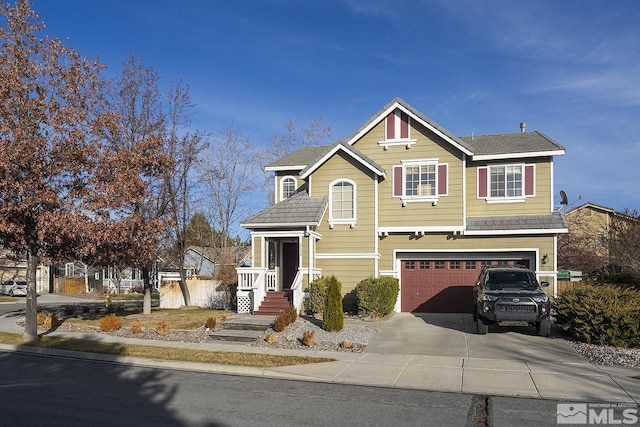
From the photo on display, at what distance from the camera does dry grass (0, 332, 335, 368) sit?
41.5 ft

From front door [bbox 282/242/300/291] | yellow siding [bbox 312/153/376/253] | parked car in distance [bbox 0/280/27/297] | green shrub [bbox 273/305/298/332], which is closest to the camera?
green shrub [bbox 273/305/298/332]

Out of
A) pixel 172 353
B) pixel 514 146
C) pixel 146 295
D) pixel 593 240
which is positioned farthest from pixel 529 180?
pixel 593 240

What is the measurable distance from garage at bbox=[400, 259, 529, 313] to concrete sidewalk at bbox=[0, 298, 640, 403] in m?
4.33

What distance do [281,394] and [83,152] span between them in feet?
33.8

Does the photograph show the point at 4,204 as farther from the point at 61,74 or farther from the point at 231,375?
the point at 231,375

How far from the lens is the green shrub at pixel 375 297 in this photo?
1930cm

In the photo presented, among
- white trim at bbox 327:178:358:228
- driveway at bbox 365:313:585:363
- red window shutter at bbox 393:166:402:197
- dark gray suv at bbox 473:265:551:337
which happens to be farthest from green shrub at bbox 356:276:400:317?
red window shutter at bbox 393:166:402:197

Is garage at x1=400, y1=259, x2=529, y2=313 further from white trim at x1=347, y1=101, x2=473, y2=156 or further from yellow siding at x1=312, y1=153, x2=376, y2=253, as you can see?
white trim at x1=347, y1=101, x2=473, y2=156

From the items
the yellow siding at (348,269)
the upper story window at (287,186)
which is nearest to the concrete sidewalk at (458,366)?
the yellow siding at (348,269)

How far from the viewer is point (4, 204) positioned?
15.0m

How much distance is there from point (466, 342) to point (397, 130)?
1006cm

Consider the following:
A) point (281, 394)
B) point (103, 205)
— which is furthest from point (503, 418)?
point (103, 205)

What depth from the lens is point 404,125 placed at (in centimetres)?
2219

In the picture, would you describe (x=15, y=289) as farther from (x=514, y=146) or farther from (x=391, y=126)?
(x=514, y=146)
